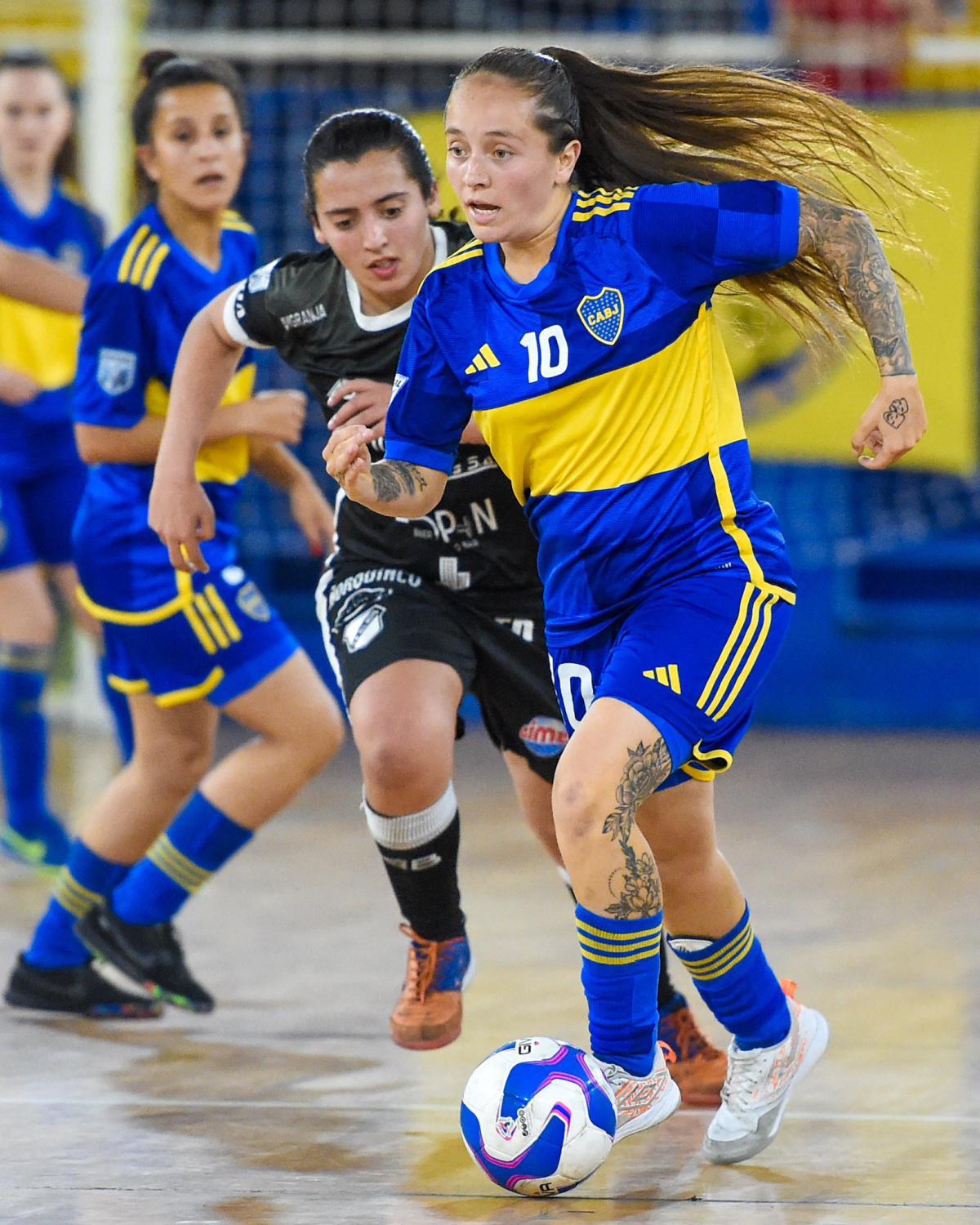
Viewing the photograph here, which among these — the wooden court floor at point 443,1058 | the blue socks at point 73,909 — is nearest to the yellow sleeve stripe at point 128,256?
the blue socks at point 73,909

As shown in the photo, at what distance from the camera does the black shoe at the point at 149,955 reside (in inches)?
153

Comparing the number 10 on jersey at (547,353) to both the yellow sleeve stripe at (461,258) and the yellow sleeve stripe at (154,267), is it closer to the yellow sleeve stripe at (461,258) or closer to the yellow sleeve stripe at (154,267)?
the yellow sleeve stripe at (461,258)

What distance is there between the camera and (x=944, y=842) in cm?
561

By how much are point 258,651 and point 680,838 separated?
48.4 inches

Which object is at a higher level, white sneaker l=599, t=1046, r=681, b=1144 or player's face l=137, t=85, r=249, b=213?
player's face l=137, t=85, r=249, b=213

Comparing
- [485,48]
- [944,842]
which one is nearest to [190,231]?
[944,842]

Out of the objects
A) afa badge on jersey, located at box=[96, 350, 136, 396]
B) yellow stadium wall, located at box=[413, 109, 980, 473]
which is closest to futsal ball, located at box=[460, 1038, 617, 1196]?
afa badge on jersey, located at box=[96, 350, 136, 396]

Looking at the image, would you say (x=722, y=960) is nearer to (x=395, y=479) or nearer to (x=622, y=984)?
(x=622, y=984)

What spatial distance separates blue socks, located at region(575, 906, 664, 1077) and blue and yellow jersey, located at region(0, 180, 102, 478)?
2968 mm

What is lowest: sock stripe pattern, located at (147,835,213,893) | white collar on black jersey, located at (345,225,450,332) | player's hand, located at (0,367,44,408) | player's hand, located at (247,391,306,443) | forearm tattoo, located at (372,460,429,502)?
sock stripe pattern, located at (147,835,213,893)

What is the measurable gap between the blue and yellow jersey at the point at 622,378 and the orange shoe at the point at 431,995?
0.77m

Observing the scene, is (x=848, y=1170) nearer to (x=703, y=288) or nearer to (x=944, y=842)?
(x=703, y=288)

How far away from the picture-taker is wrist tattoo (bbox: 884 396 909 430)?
2760 millimetres

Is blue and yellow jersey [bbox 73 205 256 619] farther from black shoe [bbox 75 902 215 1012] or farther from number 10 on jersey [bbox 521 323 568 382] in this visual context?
number 10 on jersey [bbox 521 323 568 382]
